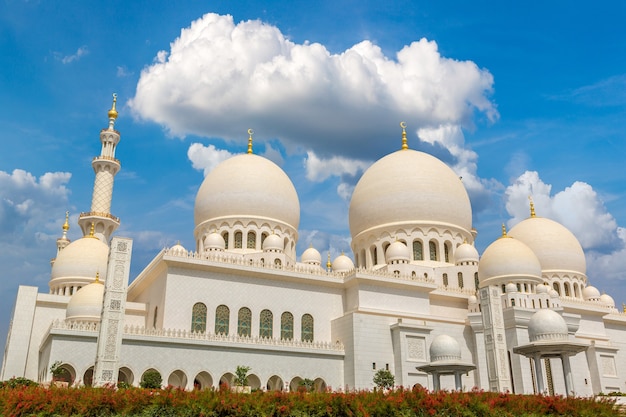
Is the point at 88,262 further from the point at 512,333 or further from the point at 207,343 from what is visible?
the point at 512,333

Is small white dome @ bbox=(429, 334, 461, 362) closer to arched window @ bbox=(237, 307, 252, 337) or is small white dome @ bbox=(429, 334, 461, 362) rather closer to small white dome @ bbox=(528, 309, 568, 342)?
small white dome @ bbox=(528, 309, 568, 342)

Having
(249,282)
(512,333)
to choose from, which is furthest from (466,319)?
(249,282)

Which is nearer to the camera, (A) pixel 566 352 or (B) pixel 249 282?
(A) pixel 566 352

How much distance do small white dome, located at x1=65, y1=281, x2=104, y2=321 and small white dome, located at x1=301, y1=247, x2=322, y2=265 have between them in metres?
11.7

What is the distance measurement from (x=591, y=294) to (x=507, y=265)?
12.2m

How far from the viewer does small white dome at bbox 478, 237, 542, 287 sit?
1168 inches

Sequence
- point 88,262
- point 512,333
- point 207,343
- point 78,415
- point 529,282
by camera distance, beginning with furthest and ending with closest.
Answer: point 88,262 → point 529,282 → point 512,333 → point 207,343 → point 78,415

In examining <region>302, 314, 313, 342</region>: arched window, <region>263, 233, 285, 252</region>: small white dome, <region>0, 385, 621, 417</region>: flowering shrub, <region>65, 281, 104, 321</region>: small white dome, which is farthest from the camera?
<region>263, 233, 285, 252</region>: small white dome

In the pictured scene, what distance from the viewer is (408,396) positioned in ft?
32.1

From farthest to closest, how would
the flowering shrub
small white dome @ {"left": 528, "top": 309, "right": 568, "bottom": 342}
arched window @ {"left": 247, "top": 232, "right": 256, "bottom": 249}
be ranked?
arched window @ {"left": 247, "top": 232, "right": 256, "bottom": 249}, small white dome @ {"left": 528, "top": 309, "right": 568, "bottom": 342}, the flowering shrub

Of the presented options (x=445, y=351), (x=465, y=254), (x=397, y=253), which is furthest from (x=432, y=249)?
(x=445, y=351)

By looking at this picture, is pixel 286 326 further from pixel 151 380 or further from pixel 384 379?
pixel 151 380

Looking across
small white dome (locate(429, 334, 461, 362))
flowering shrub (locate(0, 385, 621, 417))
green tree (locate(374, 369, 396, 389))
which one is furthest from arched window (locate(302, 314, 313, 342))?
flowering shrub (locate(0, 385, 621, 417))

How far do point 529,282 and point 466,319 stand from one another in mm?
4332
